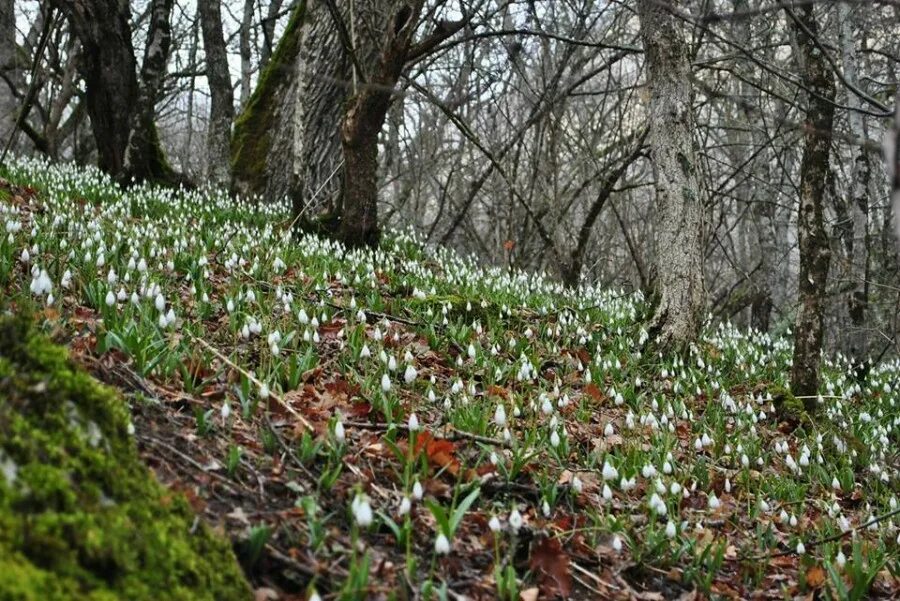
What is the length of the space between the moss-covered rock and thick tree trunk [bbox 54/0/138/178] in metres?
9.14

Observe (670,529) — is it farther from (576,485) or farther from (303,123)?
(303,123)

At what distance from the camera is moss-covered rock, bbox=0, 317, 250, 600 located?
1395mm

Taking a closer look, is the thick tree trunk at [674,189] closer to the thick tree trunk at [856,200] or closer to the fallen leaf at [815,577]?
the fallen leaf at [815,577]

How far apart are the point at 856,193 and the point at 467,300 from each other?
637 centimetres

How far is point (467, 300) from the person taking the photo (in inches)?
257

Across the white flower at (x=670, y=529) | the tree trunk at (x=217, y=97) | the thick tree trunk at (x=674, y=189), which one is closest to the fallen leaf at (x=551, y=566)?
the white flower at (x=670, y=529)

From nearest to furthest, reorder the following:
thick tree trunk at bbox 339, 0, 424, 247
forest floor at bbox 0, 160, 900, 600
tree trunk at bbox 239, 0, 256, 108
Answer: forest floor at bbox 0, 160, 900, 600
thick tree trunk at bbox 339, 0, 424, 247
tree trunk at bbox 239, 0, 256, 108

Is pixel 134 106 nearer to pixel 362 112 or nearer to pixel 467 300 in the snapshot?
pixel 362 112

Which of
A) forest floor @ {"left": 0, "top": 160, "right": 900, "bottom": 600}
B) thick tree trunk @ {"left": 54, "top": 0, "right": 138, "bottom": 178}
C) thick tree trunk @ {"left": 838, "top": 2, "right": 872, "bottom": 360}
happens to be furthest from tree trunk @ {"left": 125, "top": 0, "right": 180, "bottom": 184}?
thick tree trunk @ {"left": 838, "top": 2, "right": 872, "bottom": 360}

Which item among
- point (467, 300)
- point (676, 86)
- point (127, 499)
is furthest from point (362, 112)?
point (127, 499)

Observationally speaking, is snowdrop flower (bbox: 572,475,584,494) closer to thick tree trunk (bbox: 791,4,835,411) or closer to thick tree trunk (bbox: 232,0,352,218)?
thick tree trunk (bbox: 791,4,835,411)

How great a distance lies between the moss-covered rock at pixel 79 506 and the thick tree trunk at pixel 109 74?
9.14 m

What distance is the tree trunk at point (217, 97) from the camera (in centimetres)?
1130

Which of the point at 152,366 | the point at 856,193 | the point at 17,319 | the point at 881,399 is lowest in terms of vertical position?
the point at 881,399
